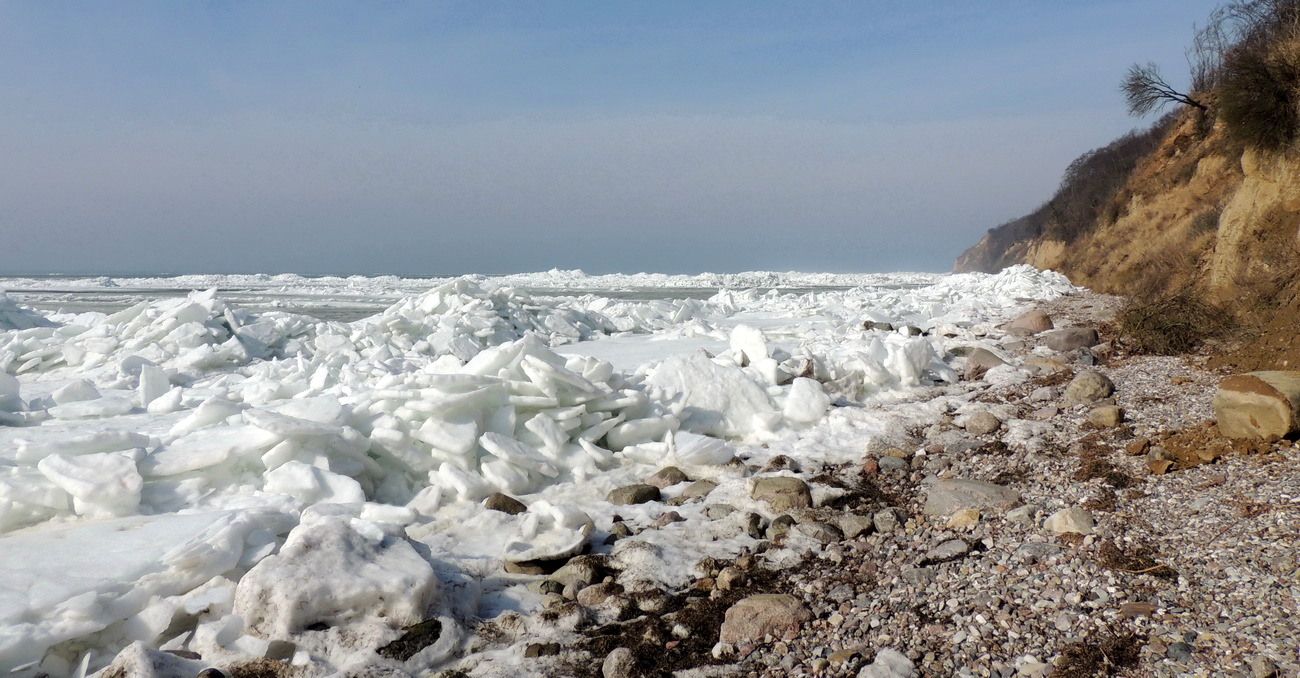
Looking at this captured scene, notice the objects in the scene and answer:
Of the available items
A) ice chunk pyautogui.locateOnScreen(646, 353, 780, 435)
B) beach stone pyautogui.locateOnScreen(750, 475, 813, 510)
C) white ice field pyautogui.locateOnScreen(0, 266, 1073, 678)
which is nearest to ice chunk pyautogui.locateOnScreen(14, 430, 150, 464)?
white ice field pyautogui.locateOnScreen(0, 266, 1073, 678)

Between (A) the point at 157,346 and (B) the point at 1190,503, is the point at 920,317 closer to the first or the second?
(B) the point at 1190,503

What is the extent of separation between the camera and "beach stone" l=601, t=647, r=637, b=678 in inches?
95.1

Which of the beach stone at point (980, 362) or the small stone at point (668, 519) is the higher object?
the beach stone at point (980, 362)

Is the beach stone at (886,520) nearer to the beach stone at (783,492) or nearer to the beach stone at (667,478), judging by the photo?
the beach stone at (783,492)

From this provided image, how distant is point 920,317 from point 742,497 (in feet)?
33.1

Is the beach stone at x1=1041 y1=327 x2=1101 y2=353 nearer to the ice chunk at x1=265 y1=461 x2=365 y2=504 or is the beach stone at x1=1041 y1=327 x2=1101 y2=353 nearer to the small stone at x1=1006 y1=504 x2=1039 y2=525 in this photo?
the small stone at x1=1006 y1=504 x2=1039 y2=525

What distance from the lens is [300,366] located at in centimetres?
749

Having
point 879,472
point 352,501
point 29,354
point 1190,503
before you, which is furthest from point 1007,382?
point 29,354

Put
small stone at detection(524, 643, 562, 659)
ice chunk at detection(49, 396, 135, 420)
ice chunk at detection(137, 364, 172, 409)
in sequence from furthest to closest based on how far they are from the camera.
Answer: ice chunk at detection(137, 364, 172, 409), ice chunk at detection(49, 396, 135, 420), small stone at detection(524, 643, 562, 659)

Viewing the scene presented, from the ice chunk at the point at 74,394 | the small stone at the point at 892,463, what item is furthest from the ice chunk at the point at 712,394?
the ice chunk at the point at 74,394

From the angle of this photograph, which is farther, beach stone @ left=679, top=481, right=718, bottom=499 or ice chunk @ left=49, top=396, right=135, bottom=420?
ice chunk @ left=49, top=396, right=135, bottom=420

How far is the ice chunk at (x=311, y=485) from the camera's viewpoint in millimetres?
3791

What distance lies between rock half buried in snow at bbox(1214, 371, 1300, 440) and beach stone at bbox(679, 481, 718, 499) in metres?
2.66

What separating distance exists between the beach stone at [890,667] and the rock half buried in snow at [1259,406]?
2651mm
